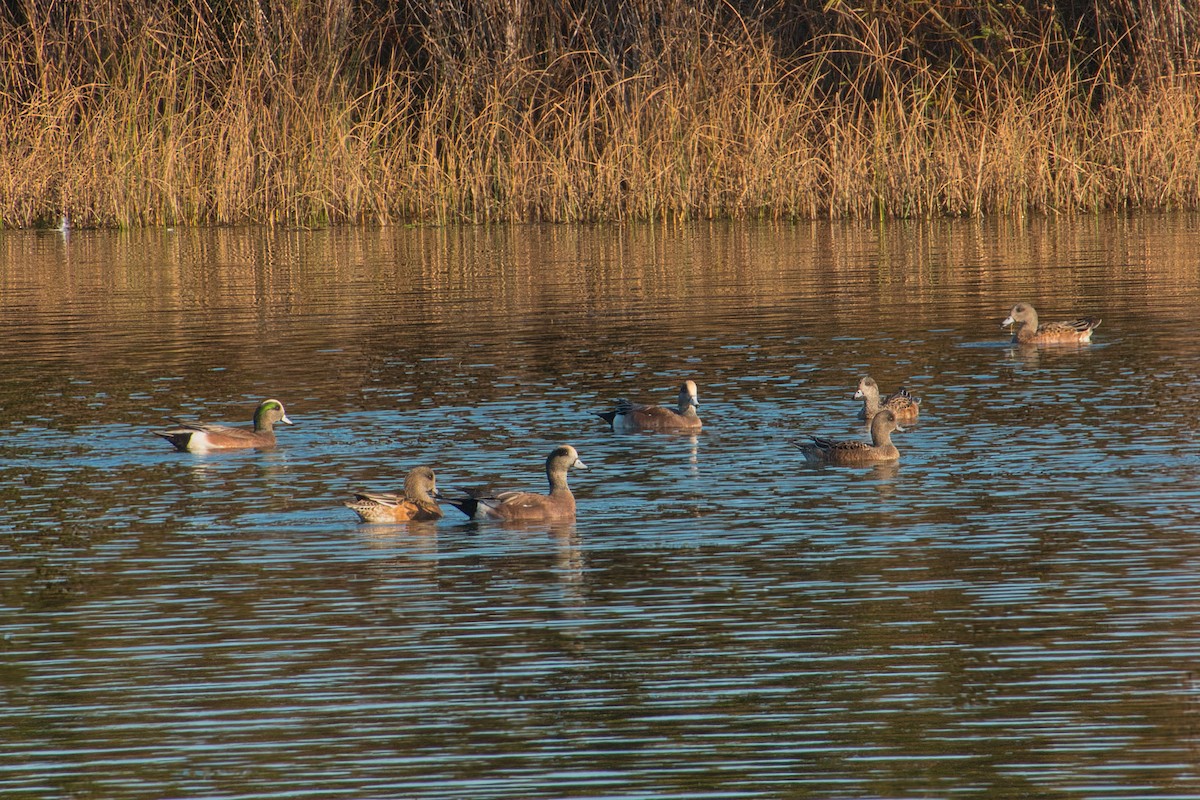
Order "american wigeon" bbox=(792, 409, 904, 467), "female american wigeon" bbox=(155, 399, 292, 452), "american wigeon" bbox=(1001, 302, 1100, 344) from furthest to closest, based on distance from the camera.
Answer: "american wigeon" bbox=(1001, 302, 1100, 344) < "female american wigeon" bbox=(155, 399, 292, 452) < "american wigeon" bbox=(792, 409, 904, 467)

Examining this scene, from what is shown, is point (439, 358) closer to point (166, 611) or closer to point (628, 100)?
point (166, 611)

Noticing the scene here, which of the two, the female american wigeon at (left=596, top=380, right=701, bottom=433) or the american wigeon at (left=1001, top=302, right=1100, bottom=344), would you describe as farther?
the american wigeon at (left=1001, top=302, right=1100, bottom=344)

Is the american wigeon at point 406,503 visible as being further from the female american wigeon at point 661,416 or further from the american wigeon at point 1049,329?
the american wigeon at point 1049,329

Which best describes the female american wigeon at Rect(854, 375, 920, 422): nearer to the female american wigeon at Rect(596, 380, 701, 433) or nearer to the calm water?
the calm water

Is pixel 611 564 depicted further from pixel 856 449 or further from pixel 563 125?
pixel 563 125

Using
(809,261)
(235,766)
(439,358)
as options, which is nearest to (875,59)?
(809,261)

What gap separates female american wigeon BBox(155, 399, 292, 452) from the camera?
13492 millimetres

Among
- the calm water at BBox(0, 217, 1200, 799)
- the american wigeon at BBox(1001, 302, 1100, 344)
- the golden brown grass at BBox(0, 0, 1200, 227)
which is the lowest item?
the calm water at BBox(0, 217, 1200, 799)

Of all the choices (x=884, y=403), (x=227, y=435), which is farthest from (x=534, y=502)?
(x=884, y=403)

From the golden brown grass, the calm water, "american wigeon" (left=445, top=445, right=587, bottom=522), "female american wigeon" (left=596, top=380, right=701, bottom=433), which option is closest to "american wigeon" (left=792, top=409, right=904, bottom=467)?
the calm water

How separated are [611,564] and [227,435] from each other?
462 centimetres

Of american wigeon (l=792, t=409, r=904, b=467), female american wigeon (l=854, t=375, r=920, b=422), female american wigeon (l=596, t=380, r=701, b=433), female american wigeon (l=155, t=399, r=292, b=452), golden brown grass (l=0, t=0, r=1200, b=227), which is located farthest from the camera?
golden brown grass (l=0, t=0, r=1200, b=227)

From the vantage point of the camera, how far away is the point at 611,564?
32.2ft

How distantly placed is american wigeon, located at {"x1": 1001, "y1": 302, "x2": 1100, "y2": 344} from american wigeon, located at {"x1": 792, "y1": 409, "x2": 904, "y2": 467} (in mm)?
5523
